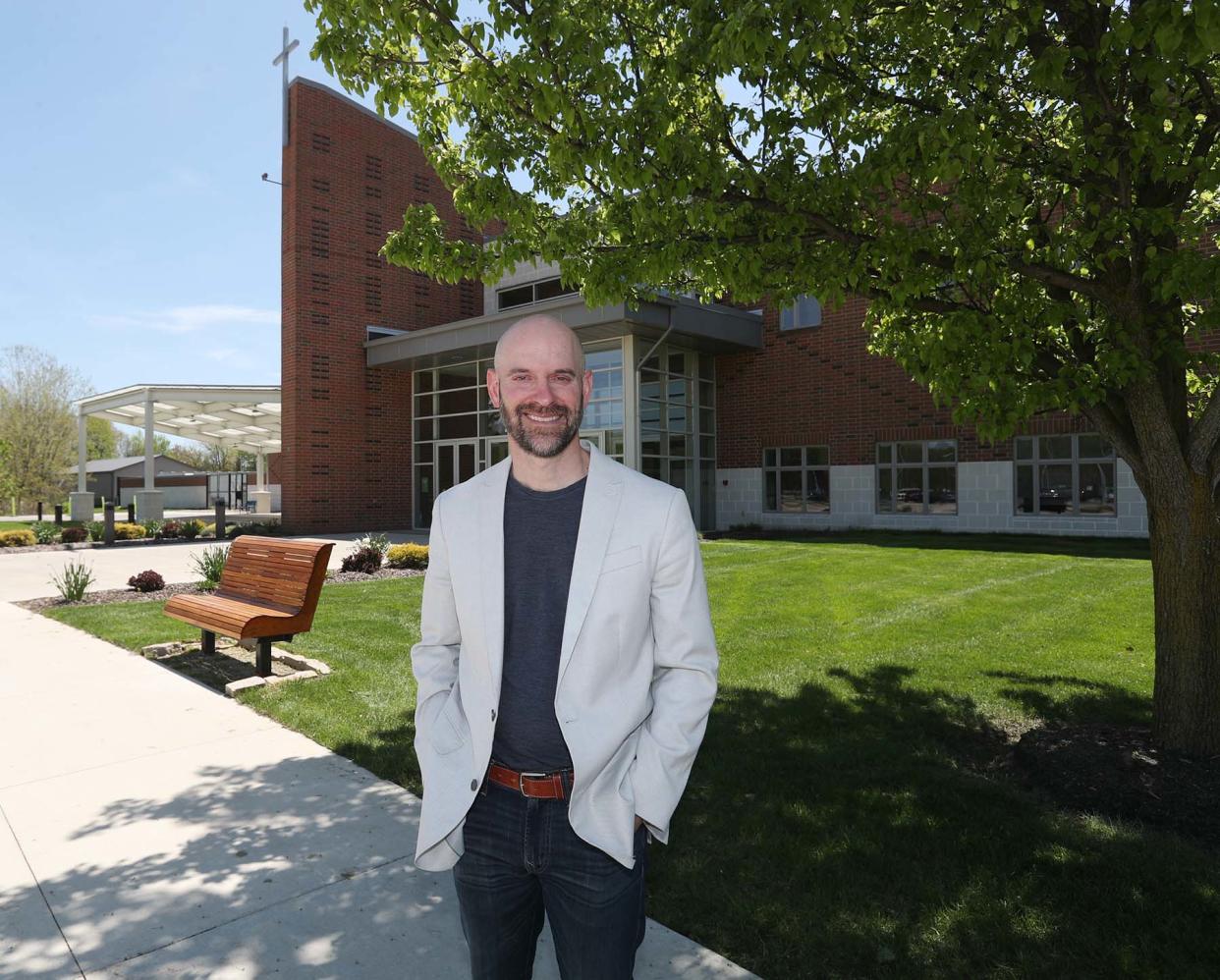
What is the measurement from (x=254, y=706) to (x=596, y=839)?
15.9ft

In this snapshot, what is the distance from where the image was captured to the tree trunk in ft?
14.3

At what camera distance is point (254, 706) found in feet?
19.3

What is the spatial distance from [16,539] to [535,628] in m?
23.9

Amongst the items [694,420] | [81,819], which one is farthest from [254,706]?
[694,420]

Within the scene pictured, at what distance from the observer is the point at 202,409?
31547 mm

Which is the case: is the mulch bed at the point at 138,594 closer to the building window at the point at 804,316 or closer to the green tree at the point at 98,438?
the building window at the point at 804,316

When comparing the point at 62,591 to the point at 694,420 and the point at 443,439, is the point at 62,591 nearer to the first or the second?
the point at 443,439

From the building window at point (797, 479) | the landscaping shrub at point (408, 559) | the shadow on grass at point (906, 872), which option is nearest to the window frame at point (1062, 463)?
the building window at point (797, 479)

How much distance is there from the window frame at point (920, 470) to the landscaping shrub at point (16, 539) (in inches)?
862

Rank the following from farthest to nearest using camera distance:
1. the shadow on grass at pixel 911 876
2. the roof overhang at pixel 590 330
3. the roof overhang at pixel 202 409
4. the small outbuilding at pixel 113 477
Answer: the small outbuilding at pixel 113 477
the roof overhang at pixel 202 409
the roof overhang at pixel 590 330
the shadow on grass at pixel 911 876

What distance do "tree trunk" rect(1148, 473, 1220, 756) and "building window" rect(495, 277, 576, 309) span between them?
20941mm

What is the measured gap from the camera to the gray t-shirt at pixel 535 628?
1979 millimetres

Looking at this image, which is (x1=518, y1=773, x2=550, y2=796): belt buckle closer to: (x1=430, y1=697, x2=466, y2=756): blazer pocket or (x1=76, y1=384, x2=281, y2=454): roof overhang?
(x1=430, y1=697, x2=466, y2=756): blazer pocket

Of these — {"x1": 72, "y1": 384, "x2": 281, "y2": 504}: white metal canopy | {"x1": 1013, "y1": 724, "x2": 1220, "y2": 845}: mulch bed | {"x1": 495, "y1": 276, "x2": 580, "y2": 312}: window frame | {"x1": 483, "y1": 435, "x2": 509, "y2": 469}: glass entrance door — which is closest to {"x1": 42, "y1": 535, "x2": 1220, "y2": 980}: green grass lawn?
{"x1": 1013, "y1": 724, "x2": 1220, "y2": 845}: mulch bed
